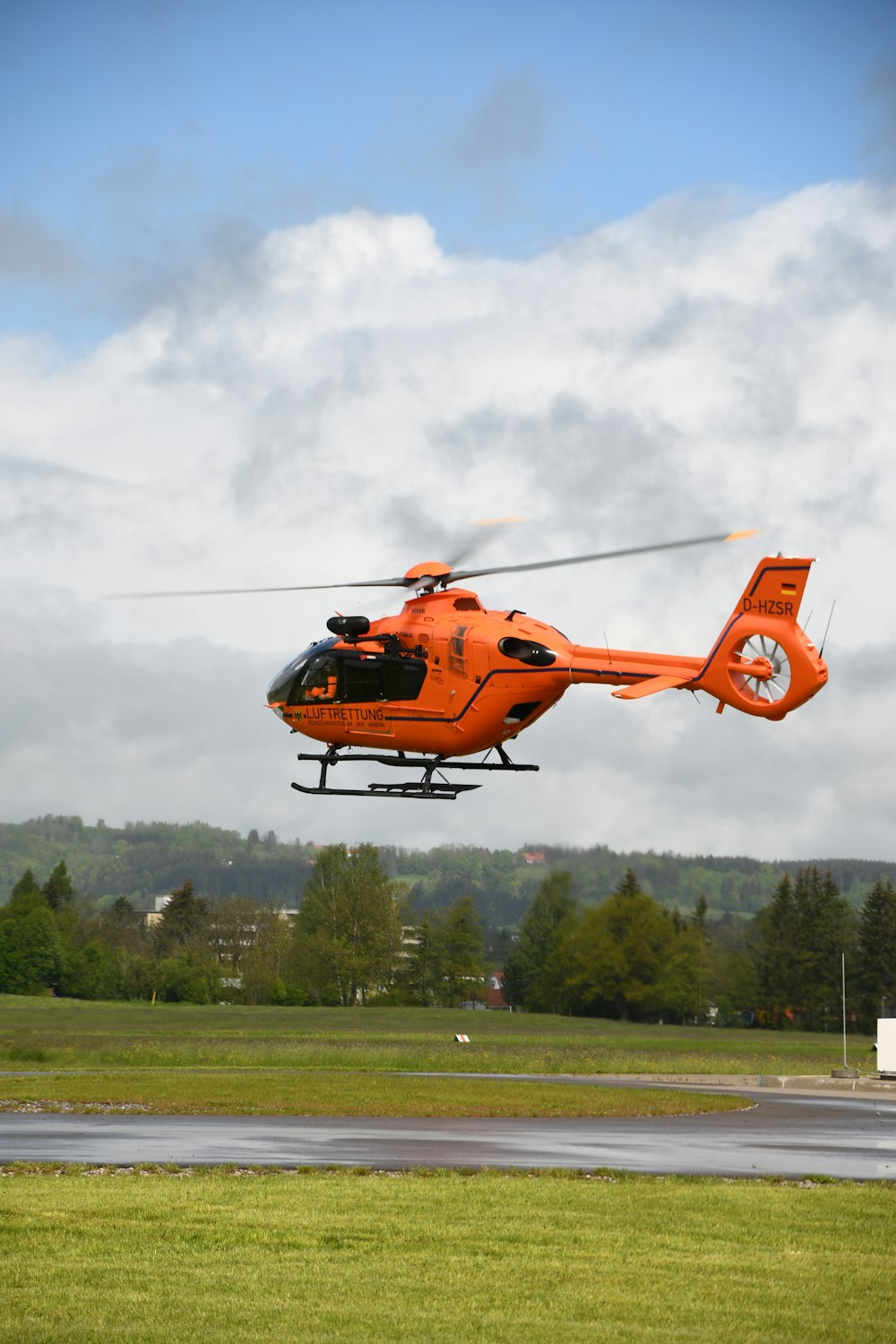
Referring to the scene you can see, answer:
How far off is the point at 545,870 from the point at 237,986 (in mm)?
100177

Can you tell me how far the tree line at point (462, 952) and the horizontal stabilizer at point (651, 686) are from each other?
621cm

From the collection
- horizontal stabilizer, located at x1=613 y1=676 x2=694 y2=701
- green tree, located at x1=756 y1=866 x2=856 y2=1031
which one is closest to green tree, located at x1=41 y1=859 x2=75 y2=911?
green tree, located at x1=756 y1=866 x2=856 y2=1031

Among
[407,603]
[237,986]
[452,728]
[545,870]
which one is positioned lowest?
[237,986]

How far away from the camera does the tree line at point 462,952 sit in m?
58.1

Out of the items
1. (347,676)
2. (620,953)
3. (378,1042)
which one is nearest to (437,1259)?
(347,676)

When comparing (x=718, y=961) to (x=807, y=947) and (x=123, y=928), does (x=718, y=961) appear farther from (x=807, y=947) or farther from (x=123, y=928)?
(x=123, y=928)

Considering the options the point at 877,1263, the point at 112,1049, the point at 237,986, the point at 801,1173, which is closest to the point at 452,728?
the point at 801,1173

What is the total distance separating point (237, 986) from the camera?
12700 centimetres

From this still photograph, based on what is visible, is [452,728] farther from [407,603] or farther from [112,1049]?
[112,1049]

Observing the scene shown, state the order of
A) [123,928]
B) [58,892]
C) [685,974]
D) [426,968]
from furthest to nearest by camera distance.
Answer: [58,892] → [123,928] → [426,968] → [685,974]

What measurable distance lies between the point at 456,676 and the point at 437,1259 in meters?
13.9

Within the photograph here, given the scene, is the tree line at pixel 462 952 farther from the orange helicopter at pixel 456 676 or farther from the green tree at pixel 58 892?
the orange helicopter at pixel 456 676

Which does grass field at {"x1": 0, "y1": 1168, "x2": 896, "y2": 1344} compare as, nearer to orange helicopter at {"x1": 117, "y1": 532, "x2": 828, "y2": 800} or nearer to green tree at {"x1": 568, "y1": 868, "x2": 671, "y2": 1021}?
orange helicopter at {"x1": 117, "y1": 532, "x2": 828, "y2": 800}

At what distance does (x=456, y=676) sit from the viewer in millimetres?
26750
